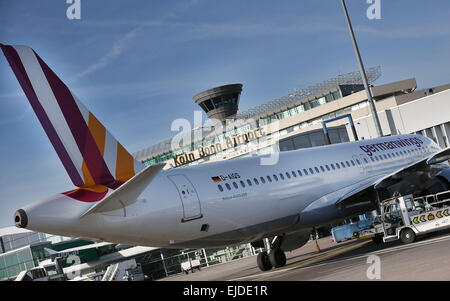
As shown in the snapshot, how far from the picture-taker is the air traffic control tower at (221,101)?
7600cm

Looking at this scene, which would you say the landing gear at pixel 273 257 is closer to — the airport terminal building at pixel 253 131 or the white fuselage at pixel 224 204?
the white fuselage at pixel 224 204

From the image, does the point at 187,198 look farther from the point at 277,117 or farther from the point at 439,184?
the point at 277,117

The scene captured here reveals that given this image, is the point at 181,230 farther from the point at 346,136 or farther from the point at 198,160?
the point at 198,160

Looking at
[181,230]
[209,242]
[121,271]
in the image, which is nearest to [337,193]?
[209,242]

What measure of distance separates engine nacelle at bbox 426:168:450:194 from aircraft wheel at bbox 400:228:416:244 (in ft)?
21.3

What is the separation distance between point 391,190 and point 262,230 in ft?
22.2

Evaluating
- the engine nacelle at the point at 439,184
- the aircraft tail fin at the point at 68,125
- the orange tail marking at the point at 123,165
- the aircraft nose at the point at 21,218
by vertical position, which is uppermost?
the aircraft tail fin at the point at 68,125

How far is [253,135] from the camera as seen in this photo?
62.6 metres

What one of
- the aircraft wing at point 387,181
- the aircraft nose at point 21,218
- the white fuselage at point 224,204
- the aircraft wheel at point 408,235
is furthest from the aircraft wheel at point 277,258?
the aircraft nose at point 21,218

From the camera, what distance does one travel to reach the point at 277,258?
18.6m

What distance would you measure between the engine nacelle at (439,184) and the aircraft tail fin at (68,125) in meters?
14.5

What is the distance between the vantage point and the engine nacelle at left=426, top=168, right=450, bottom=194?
2247cm

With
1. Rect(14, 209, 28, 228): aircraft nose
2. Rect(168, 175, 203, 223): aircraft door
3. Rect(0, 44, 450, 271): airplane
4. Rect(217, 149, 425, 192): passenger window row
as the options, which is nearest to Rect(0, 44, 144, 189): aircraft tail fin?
Rect(0, 44, 450, 271): airplane

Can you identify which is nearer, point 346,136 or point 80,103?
point 80,103
